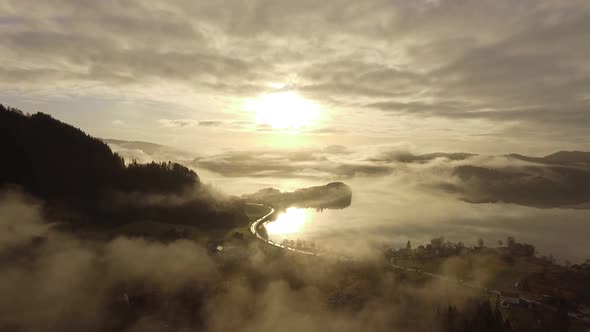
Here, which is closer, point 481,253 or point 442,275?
point 442,275

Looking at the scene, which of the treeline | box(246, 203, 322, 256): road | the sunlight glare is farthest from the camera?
the sunlight glare

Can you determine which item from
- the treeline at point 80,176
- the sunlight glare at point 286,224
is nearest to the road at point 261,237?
the sunlight glare at point 286,224

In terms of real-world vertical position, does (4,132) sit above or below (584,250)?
above

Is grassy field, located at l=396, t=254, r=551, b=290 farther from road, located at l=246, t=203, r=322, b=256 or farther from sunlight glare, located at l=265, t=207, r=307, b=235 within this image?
sunlight glare, located at l=265, t=207, r=307, b=235

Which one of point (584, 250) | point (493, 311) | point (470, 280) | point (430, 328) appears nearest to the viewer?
point (430, 328)

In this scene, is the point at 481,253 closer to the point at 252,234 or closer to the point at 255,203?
the point at 252,234

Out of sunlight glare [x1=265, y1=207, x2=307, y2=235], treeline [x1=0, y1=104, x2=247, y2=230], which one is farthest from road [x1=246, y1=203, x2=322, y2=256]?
treeline [x1=0, y1=104, x2=247, y2=230]

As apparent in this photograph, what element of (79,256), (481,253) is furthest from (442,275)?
(79,256)

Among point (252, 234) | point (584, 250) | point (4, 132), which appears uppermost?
point (4, 132)
